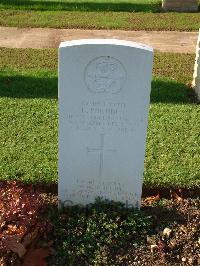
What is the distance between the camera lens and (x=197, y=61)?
7492 mm

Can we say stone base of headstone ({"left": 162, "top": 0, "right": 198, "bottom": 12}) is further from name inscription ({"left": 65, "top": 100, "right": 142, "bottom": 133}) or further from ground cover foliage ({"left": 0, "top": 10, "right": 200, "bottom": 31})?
name inscription ({"left": 65, "top": 100, "right": 142, "bottom": 133})

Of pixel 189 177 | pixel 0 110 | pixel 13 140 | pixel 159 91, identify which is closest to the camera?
pixel 189 177

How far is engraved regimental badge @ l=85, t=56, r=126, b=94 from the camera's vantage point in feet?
13.5

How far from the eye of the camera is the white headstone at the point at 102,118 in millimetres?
4090

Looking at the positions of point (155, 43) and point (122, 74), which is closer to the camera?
point (122, 74)

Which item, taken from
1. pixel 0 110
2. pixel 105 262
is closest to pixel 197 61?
pixel 0 110

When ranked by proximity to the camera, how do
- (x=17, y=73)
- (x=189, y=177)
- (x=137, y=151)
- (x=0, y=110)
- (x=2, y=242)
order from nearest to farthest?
(x=2, y=242) → (x=137, y=151) → (x=189, y=177) → (x=0, y=110) → (x=17, y=73)

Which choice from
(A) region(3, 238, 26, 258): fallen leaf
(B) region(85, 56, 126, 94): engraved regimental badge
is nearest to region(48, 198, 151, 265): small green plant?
(A) region(3, 238, 26, 258): fallen leaf

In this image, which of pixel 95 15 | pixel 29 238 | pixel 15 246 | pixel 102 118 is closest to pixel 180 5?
pixel 95 15

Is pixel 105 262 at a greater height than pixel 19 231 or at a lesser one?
A: lesser

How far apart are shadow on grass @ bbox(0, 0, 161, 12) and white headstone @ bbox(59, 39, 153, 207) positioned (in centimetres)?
795

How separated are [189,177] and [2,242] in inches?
85.5

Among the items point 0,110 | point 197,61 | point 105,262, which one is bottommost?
point 105,262

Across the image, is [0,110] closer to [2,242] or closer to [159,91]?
[159,91]
